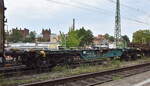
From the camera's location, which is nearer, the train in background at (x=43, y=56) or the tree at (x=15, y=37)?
the train in background at (x=43, y=56)

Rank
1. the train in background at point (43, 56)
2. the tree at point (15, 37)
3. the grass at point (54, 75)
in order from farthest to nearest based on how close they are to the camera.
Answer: the tree at point (15, 37), the train in background at point (43, 56), the grass at point (54, 75)

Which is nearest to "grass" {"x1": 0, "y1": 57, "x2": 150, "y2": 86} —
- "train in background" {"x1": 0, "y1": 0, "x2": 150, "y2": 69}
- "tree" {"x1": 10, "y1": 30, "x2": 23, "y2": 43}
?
"train in background" {"x1": 0, "y1": 0, "x2": 150, "y2": 69}

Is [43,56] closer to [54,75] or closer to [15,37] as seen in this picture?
[54,75]

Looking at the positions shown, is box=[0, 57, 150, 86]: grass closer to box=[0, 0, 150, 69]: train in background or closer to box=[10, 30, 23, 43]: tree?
box=[0, 0, 150, 69]: train in background

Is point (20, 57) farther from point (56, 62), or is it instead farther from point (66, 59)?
point (66, 59)

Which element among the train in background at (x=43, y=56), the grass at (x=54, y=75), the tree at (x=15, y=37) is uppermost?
the tree at (x=15, y=37)

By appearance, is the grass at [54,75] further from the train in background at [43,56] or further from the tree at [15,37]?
the tree at [15,37]

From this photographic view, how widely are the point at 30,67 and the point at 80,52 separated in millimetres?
5314

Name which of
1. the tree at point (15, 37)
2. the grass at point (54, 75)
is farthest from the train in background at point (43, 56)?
the tree at point (15, 37)

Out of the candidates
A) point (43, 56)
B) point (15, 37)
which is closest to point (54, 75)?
point (43, 56)

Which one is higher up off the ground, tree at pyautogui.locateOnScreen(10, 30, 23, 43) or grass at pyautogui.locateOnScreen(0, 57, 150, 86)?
tree at pyautogui.locateOnScreen(10, 30, 23, 43)

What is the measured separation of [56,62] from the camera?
17.7 m

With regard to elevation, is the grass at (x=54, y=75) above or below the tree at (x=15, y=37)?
below

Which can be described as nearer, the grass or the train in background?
the grass
